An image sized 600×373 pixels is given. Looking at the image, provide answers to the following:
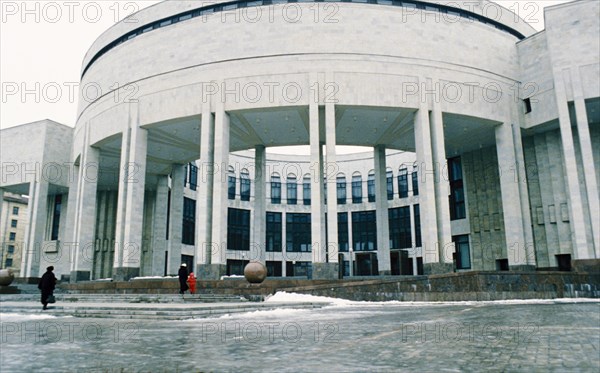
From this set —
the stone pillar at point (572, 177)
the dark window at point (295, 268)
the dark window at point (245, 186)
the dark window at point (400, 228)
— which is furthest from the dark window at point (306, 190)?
the stone pillar at point (572, 177)

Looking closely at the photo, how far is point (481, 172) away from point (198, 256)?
23913mm

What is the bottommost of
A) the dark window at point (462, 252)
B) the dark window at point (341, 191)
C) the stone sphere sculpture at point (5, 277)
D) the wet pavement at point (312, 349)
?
the wet pavement at point (312, 349)

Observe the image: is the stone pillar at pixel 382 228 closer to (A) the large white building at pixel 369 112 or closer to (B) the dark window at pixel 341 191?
(A) the large white building at pixel 369 112

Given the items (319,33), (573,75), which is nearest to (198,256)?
(319,33)

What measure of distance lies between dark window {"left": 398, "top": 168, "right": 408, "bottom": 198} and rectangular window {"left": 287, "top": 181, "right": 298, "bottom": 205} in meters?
13.9

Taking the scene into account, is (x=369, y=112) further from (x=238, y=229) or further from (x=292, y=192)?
(x=292, y=192)

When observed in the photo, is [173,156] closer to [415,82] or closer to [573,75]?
[415,82]

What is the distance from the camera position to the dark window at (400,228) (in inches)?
2110

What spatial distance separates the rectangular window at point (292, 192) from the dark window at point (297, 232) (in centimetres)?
179

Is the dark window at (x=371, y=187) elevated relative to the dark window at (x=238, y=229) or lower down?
elevated

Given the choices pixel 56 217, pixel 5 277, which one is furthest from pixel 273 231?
pixel 5 277

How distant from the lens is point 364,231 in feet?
188

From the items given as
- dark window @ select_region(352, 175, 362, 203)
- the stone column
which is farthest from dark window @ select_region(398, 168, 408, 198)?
the stone column

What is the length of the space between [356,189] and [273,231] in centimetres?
1223
